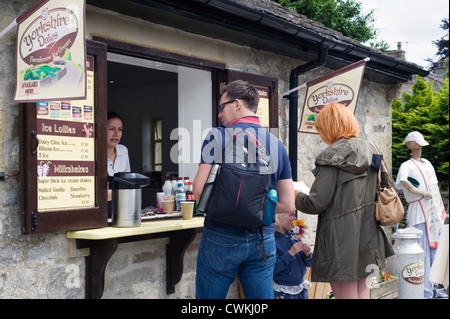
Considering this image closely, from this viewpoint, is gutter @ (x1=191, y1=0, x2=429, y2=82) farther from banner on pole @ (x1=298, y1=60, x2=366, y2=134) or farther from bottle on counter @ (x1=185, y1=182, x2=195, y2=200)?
bottle on counter @ (x1=185, y1=182, x2=195, y2=200)

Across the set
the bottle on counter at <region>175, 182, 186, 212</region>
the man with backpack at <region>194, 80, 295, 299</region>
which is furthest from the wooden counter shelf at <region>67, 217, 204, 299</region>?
the man with backpack at <region>194, 80, 295, 299</region>

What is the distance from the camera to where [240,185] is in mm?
3070

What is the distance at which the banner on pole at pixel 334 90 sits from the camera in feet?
18.0

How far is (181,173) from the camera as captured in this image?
17.6 ft

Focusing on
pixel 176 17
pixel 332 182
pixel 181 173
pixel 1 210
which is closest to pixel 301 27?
pixel 176 17

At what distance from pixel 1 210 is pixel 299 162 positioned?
3.50m

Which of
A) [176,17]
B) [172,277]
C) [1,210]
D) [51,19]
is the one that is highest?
[176,17]

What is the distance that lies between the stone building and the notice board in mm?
95

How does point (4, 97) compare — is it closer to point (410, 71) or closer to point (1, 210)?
point (1, 210)

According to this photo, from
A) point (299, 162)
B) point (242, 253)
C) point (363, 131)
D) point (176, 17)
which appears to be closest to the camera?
point (242, 253)

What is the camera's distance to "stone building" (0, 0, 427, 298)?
354 cm

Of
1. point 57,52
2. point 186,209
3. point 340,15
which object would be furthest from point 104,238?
point 340,15

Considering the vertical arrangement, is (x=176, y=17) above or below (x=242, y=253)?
above

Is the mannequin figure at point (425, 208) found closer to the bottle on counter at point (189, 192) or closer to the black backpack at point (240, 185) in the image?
the bottle on counter at point (189, 192)
